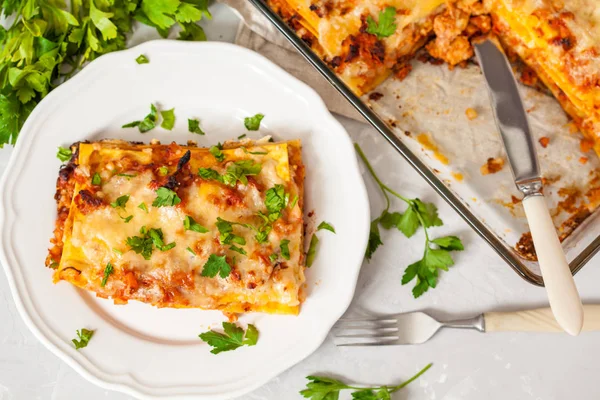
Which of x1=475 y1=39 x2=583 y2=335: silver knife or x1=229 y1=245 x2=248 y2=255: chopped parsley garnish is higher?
x1=475 y1=39 x2=583 y2=335: silver knife

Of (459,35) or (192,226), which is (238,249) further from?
(459,35)

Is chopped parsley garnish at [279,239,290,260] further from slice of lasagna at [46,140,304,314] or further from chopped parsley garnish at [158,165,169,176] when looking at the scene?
chopped parsley garnish at [158,165,169,176]

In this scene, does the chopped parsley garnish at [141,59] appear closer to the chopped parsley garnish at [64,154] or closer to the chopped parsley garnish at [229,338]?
the chopped parsley garnish at [64,154]

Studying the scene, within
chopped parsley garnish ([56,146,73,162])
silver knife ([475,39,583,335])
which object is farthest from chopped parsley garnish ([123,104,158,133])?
silver knife ([475,39,583,335])

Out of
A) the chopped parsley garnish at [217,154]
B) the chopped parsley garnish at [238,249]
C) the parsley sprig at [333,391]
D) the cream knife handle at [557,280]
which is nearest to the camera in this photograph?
the cream knife handle at [557,280]

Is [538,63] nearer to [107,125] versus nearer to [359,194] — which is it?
[359,194]

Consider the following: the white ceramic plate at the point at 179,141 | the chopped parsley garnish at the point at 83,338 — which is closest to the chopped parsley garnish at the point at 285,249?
the white ceramic plate at the point at 179,141

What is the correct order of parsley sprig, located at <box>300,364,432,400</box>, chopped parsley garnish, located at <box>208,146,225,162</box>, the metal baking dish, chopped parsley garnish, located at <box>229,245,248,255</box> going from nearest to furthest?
the metal baking dish, chopped parsley garnish, located at <box>229,245,248,255</box>, chopped parsley garnish, located at <box>208,146,225,162</box>, parsley sprig, located at <box>300,364,432,400</box>
